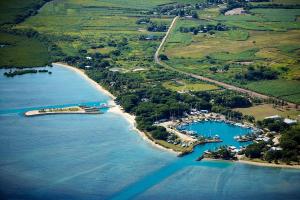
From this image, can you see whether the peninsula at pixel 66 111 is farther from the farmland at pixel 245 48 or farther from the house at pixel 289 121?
the farmland at pixel 245 48

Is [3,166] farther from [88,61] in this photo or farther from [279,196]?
[88,61]

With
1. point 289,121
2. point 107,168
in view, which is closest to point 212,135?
point 289,121

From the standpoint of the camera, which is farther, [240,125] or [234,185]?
[240,125]

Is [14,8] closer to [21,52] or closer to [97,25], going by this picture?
[97,25]

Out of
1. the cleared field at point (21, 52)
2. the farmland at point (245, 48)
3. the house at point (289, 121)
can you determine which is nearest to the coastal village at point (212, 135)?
the house at point (289, 121)

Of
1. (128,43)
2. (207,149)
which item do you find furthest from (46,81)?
(207,149)
